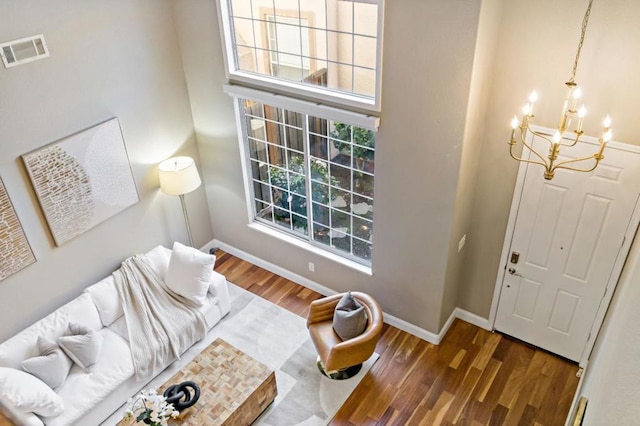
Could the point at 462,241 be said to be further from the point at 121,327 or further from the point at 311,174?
the point at 121,327

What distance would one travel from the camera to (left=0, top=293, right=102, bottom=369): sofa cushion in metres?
4.58

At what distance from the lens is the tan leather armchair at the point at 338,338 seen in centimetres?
480

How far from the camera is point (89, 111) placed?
197 inches

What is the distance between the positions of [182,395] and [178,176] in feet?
7.76

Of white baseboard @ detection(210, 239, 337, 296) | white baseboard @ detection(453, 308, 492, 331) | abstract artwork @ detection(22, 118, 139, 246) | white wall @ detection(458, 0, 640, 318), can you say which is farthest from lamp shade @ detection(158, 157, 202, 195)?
white baseboard @ detection(453, 308, 492, 331)

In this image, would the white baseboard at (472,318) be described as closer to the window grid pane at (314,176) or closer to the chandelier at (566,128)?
the window grid pane at (314,176)

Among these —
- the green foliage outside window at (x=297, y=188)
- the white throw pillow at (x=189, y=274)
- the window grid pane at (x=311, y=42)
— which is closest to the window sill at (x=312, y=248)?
the green foliage outside window at (x=297, y=188)

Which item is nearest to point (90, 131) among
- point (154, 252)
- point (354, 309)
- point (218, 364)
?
point (154, 252)

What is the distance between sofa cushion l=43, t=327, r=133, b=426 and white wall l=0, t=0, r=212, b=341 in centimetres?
79

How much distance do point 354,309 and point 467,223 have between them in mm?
1445

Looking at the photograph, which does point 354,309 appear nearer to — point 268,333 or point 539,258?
point 268,333

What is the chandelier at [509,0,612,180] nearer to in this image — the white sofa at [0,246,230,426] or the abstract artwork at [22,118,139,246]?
the white sofa at [0,246,230,426]

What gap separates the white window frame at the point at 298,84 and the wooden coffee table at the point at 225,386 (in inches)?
103

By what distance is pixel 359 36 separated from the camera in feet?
14.9
